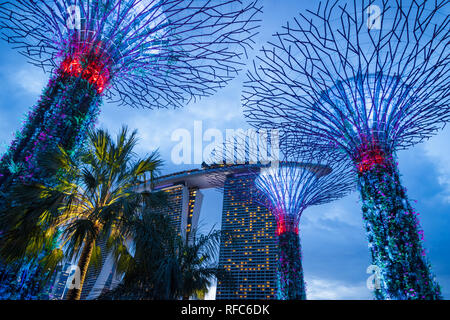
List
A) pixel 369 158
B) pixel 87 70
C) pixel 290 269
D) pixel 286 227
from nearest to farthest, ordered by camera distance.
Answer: pixel 87 70
pixel 369 158
pixel 290 269
pixel 286 227

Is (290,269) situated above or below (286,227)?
below

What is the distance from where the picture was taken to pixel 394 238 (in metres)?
A: 7.29

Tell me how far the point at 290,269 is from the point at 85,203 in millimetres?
11356

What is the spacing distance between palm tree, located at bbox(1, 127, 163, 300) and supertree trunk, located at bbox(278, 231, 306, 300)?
979cm

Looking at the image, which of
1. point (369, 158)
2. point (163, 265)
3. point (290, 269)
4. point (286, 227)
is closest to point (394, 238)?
point (369, 158)

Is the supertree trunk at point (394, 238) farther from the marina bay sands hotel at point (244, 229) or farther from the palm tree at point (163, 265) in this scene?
the marina bay sands hotel at point (244, 229)

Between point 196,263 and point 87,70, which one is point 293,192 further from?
point 87,70

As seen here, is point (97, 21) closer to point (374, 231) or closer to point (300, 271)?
point (374, 231)

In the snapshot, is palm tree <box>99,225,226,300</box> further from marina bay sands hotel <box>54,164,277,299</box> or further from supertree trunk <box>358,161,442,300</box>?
marina bay sands hotel <box>54,164,277,299</box>

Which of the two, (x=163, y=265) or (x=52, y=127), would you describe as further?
(x=163, y=265)

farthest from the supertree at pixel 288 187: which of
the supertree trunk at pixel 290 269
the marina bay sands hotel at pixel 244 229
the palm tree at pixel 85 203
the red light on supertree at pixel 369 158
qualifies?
the marina bay sands hotel at pixel 244 229
